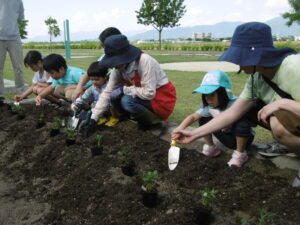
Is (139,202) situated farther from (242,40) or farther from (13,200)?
(242,40)

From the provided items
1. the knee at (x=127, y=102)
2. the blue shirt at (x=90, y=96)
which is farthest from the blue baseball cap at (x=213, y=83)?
the blue shirt at (x=90, y=96)

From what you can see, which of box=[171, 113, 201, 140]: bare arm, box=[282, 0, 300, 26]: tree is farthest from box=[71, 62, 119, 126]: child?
box=[282, 0, 300, 26]: tree

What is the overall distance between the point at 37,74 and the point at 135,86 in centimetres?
229

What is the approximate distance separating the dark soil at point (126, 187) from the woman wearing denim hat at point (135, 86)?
0.82 feet

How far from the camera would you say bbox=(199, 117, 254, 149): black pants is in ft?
8.39

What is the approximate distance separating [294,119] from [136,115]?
1.87 meters

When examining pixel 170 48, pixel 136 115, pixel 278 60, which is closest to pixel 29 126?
pixel 136 115

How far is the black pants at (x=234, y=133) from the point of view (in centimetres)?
256

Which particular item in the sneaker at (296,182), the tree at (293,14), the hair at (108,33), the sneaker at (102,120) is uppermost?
the tree at (293,14)

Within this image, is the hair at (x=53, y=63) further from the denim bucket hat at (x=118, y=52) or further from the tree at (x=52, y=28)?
the tree at (x=52, y=28)

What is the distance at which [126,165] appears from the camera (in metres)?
2.61

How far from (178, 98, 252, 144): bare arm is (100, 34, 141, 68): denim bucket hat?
114 centimetres

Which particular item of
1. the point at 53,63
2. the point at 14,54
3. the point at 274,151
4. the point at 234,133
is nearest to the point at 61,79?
the point at 53,63

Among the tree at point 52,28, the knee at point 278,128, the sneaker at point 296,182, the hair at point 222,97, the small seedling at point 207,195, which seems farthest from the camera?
the tree at point 52,28
